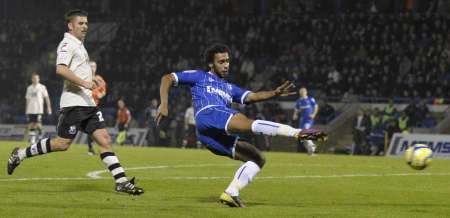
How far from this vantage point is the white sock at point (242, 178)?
460 inches

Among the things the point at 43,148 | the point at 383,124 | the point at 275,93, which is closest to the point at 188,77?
the point at 275,93

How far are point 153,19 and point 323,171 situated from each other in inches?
1221

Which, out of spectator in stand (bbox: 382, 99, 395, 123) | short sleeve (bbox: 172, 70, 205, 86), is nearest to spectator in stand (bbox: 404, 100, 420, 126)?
spectator in stand (bbox: 382, 99, 395, 123)

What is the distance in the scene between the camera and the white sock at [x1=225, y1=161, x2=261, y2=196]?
11695mm

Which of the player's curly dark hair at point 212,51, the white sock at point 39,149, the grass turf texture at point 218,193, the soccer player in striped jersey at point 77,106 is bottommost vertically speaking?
the grass turf texture at point 218,193

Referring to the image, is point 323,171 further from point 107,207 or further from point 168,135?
point 168,135

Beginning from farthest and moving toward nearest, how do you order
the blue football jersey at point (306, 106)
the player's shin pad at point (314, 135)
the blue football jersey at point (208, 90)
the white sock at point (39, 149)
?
the blue football jersey at point (306, 106) → the white sock at point (39, 149) → the blue football jersey at point (208, 90) → the player's shin pad at point (314, 135)

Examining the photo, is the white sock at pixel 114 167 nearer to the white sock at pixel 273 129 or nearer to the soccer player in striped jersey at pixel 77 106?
the soccer player in striped jersey at pixel 77 106

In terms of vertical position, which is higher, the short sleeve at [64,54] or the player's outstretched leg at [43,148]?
the short sleeve at [64,54]

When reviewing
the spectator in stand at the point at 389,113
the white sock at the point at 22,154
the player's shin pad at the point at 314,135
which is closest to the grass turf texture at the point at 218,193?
the white sock at the point at 22,154

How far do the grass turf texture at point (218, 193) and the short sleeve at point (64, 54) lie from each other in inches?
74.4

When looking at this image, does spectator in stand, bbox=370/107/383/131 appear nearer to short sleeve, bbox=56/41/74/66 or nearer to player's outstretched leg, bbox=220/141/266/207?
→ short sleeve, bbox=56/41/74/66

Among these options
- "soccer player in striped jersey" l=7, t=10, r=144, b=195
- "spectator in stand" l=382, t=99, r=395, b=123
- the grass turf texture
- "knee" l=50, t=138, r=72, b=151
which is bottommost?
"spectator in stand" l=382, t=99, r=395, b=123

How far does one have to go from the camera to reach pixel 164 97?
1196cm
